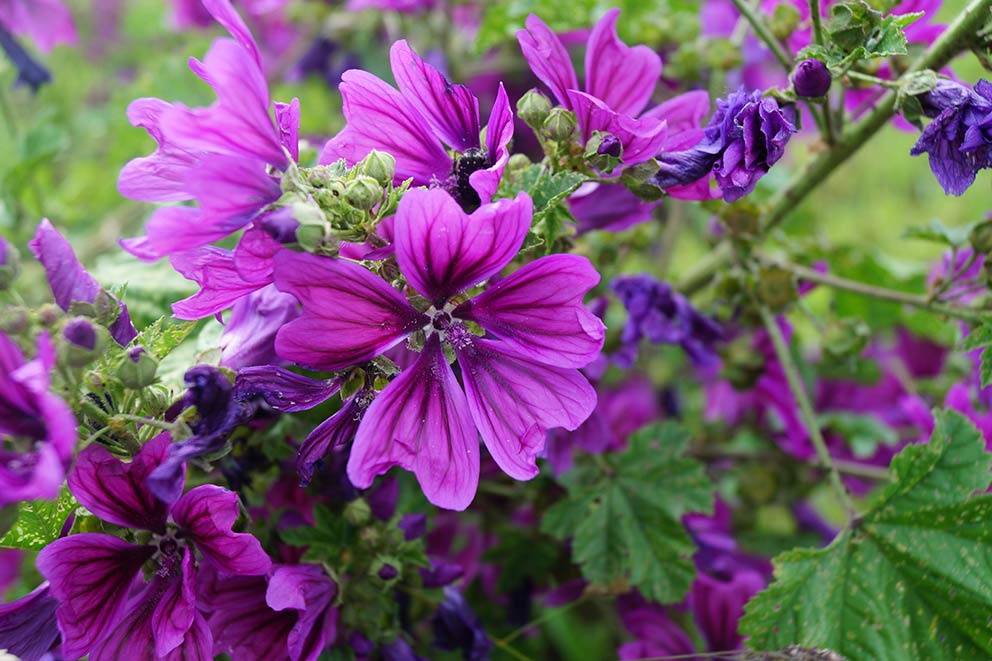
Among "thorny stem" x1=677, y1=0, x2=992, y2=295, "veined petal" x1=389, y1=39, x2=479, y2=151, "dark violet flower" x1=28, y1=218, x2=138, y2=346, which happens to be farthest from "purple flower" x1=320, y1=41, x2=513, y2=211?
"thorny stem" x1=677, y1=0, x2=992, y2=295

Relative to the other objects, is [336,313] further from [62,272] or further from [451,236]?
[62,272]

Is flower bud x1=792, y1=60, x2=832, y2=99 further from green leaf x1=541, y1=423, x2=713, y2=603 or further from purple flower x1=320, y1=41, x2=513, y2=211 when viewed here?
green leaf x1=541, y1=423, x2=713, y2=603

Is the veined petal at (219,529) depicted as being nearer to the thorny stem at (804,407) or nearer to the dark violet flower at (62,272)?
the dark violet flower at (62,272)

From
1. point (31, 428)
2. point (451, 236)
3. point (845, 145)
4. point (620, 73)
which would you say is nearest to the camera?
point (31, 428)

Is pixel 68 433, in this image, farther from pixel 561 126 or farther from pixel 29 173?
pixel 29 173

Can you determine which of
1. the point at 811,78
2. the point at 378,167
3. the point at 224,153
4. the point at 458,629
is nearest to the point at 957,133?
the point at 811,78

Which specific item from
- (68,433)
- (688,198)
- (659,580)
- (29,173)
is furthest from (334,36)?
(68,433)
